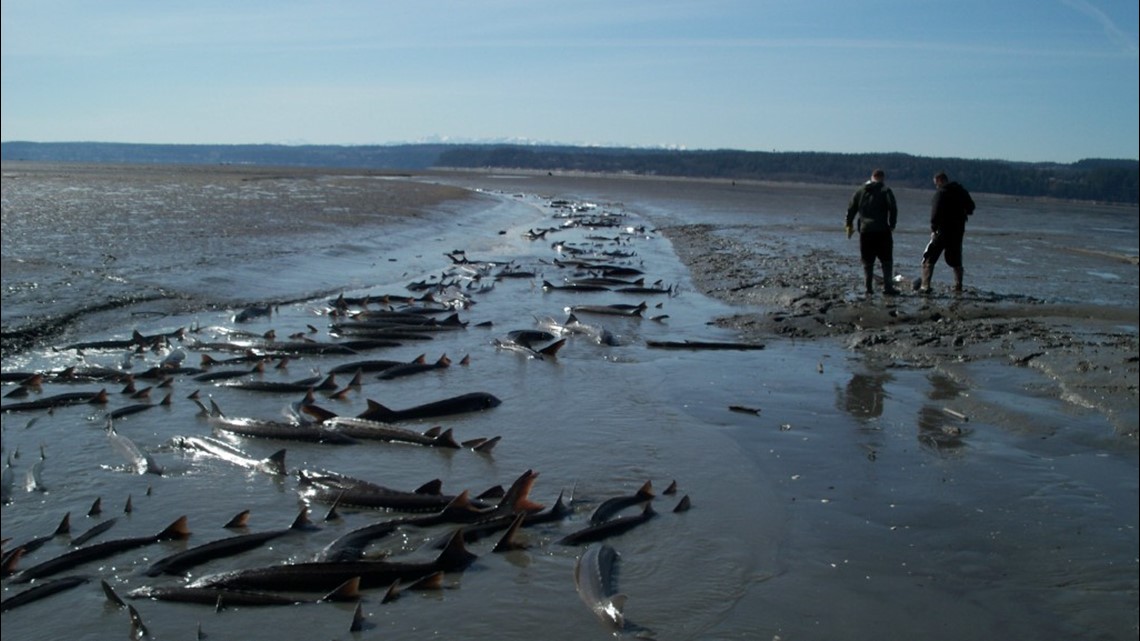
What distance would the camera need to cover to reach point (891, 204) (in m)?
15.3

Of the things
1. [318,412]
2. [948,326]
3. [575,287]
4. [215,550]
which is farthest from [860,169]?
[215,550]

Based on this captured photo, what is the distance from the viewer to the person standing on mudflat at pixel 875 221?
1528 centimetres

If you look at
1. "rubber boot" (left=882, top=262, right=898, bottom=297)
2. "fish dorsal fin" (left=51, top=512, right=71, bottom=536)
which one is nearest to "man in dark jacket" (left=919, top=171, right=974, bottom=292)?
"rubber boot" (left=882, top=262, right=898, bottom=297)

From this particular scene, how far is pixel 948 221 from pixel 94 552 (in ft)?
46.5

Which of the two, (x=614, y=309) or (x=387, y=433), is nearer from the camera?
(x=387, y=433)

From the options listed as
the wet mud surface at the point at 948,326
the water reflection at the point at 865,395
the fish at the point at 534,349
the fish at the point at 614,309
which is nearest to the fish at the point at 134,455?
the fish at the point at 534,349

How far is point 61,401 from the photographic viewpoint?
30.3 feet

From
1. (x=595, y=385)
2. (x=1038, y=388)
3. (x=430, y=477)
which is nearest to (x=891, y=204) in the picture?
(x=1038, y=388)

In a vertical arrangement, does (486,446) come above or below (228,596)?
above

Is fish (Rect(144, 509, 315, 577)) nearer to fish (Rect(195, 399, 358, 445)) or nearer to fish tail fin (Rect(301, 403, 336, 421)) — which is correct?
fish (Rect(195, 399, 358, 445))

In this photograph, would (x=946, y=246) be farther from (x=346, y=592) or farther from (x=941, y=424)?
(x=346, y=592)

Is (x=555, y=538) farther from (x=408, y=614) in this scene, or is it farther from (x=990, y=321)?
(x=990, y=321)

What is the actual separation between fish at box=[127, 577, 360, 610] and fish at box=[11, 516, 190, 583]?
577mm

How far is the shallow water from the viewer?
511cm
